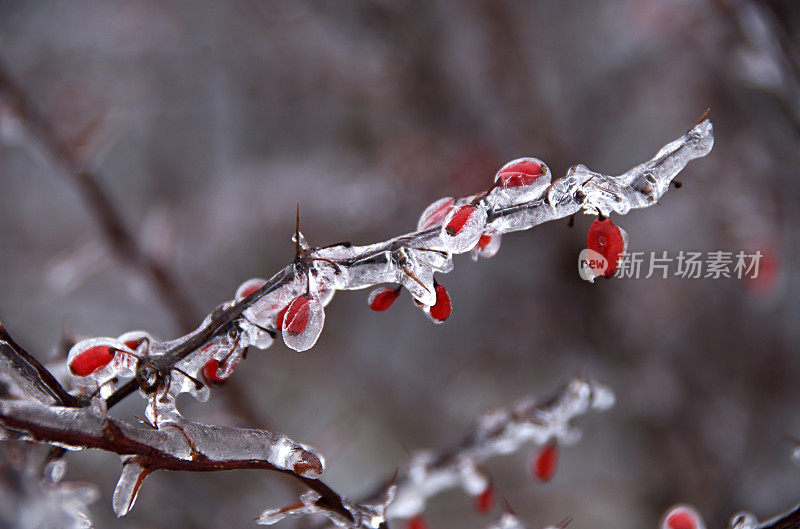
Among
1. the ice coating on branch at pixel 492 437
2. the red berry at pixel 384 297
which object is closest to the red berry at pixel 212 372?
the red berry at pixel 384 297

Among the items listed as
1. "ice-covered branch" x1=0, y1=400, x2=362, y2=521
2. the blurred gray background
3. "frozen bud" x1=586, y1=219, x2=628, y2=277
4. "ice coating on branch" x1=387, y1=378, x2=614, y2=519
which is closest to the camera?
"ice-covered branch" x1=0, y1=400, x2=362, y2=521

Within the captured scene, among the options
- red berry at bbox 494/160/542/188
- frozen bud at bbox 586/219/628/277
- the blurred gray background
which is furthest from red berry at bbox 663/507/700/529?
the blurred gray background

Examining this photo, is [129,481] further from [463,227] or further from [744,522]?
[744,522]

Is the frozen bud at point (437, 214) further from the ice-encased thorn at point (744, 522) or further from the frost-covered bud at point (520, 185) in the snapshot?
the ice-encased thorn at point (744, 522)

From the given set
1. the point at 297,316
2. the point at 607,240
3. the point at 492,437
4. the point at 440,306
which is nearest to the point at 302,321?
the point at 297,316

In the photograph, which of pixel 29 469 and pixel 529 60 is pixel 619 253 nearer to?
pixel 29 469

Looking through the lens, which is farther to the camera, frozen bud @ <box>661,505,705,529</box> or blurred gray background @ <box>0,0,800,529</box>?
blurred gray background @ <box>0,0,800,529</box>

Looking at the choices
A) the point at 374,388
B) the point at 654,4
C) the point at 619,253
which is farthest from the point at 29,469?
the point at 654,4

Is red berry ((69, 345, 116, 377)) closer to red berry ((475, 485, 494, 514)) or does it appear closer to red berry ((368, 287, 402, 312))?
red berry ((368, 287, 402, 312))
